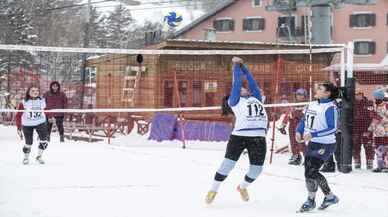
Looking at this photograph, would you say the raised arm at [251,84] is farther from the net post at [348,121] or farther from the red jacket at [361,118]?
the red jacket at [361,118]

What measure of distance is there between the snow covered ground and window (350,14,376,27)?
1550 inches

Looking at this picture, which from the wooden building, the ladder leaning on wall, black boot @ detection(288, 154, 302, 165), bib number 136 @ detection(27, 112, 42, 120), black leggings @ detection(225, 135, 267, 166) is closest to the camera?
black leggings @ detection(225, 135, 267, 166)

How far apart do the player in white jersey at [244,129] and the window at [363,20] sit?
44.6m

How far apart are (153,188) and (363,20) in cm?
4451

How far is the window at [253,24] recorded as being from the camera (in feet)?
171

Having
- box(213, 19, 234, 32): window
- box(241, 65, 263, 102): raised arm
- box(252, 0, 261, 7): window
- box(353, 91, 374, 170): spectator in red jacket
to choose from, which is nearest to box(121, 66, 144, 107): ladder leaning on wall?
box(353, 91, 374, 170): spectator in red jacket

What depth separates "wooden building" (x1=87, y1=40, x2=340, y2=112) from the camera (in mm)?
19688

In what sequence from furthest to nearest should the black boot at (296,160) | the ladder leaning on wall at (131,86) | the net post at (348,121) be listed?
the ladder leaning on wall at (131,86), the black boot at (296,160), the net post at (348,121)

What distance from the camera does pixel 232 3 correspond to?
51688 mm

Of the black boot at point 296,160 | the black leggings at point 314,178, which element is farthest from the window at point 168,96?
the black leggings at point 314,178

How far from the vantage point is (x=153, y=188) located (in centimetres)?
830

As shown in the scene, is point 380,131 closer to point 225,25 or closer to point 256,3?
point 225,25

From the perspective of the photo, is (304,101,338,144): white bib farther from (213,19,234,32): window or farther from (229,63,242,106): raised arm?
(213,19,234,32): window

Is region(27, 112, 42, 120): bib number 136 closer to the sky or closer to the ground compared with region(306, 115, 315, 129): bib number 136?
closer to the ground
